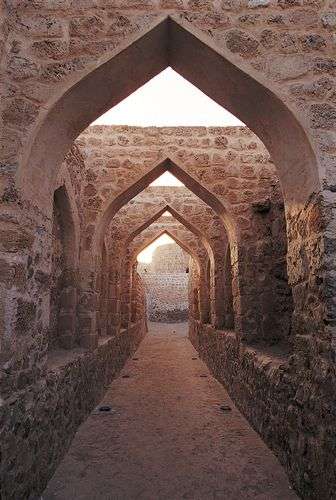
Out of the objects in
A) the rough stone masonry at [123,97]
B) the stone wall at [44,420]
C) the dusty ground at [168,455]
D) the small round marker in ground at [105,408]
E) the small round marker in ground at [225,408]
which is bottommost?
the small round marker in ground at [225,408]

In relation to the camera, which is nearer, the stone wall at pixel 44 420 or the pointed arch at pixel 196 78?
the stone wall at pixel 44 420

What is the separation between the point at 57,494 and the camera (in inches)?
98.4

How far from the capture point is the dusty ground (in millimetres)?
2561

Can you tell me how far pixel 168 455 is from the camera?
3160mm

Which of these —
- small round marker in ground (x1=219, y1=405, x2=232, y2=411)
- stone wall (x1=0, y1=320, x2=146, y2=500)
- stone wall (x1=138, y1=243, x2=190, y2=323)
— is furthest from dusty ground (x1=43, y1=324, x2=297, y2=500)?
stone wall (x1=138, y1=243, x2=190, y2=323)

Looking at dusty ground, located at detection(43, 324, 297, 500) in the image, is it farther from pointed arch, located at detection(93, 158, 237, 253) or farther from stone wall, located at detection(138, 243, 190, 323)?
stone wall, located at detection(138, 243, 190, 323)

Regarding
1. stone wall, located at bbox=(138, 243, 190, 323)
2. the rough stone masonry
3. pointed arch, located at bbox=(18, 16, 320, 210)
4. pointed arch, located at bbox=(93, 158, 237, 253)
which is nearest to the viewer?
the rough stone masonry

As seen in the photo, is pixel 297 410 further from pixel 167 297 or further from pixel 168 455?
pixel 167 297

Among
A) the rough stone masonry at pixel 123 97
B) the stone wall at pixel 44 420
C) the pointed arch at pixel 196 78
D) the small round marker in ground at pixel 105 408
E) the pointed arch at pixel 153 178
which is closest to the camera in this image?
the stone wall at pixel 44 420

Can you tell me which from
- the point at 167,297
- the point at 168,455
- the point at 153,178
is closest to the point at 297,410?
the point at 168,455

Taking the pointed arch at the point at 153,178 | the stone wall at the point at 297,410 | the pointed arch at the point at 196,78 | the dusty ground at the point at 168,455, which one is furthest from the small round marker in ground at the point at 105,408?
the pointed arch at the point at 196,78

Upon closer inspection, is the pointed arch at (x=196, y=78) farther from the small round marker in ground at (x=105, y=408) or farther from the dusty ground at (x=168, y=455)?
the small round marker in ground at (x=105, y=408)

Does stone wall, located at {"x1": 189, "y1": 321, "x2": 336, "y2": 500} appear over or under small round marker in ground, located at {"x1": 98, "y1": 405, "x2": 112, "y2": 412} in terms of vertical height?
over

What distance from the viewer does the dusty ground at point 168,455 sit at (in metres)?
2.56
